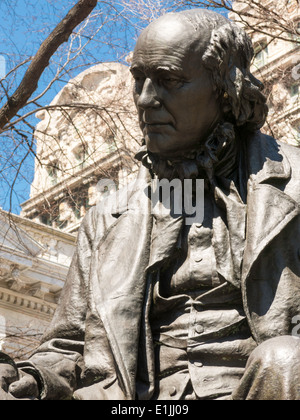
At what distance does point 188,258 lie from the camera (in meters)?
4.52

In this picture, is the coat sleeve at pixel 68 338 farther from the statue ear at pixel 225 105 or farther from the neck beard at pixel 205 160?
the statue ear at pixel 225 105

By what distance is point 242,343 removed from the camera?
430cm

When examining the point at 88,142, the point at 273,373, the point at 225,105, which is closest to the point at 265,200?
the point at 225,105

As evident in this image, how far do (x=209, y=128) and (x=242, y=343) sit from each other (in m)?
0.87

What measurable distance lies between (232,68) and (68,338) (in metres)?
1.25

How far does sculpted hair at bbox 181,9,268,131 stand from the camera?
14.8 feet

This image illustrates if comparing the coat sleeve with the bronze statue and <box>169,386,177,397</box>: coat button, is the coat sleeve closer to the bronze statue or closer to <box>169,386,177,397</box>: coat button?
the bronze statue

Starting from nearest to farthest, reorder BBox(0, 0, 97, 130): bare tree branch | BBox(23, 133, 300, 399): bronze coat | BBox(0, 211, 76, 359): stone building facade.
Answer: BBox(23, 133, 300, 399): bronze coat → BBox(0, 0, 97, 130): bare tree branch → BBox(0, 211, 76, 359): stone building facade

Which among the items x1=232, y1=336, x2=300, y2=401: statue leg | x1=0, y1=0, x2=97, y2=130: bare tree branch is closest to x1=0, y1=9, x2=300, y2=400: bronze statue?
x1=232, y1=336, x2=300, y2=401: statue leg

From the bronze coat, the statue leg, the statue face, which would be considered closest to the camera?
the statue leg

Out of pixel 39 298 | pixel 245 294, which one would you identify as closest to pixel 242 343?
pixel 245 294

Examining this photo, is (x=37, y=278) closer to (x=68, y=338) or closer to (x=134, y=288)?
(x=68, y=338)

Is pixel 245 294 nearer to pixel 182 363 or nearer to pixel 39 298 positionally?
pixel 182 363

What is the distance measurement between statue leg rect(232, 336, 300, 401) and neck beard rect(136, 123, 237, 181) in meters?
0.96
